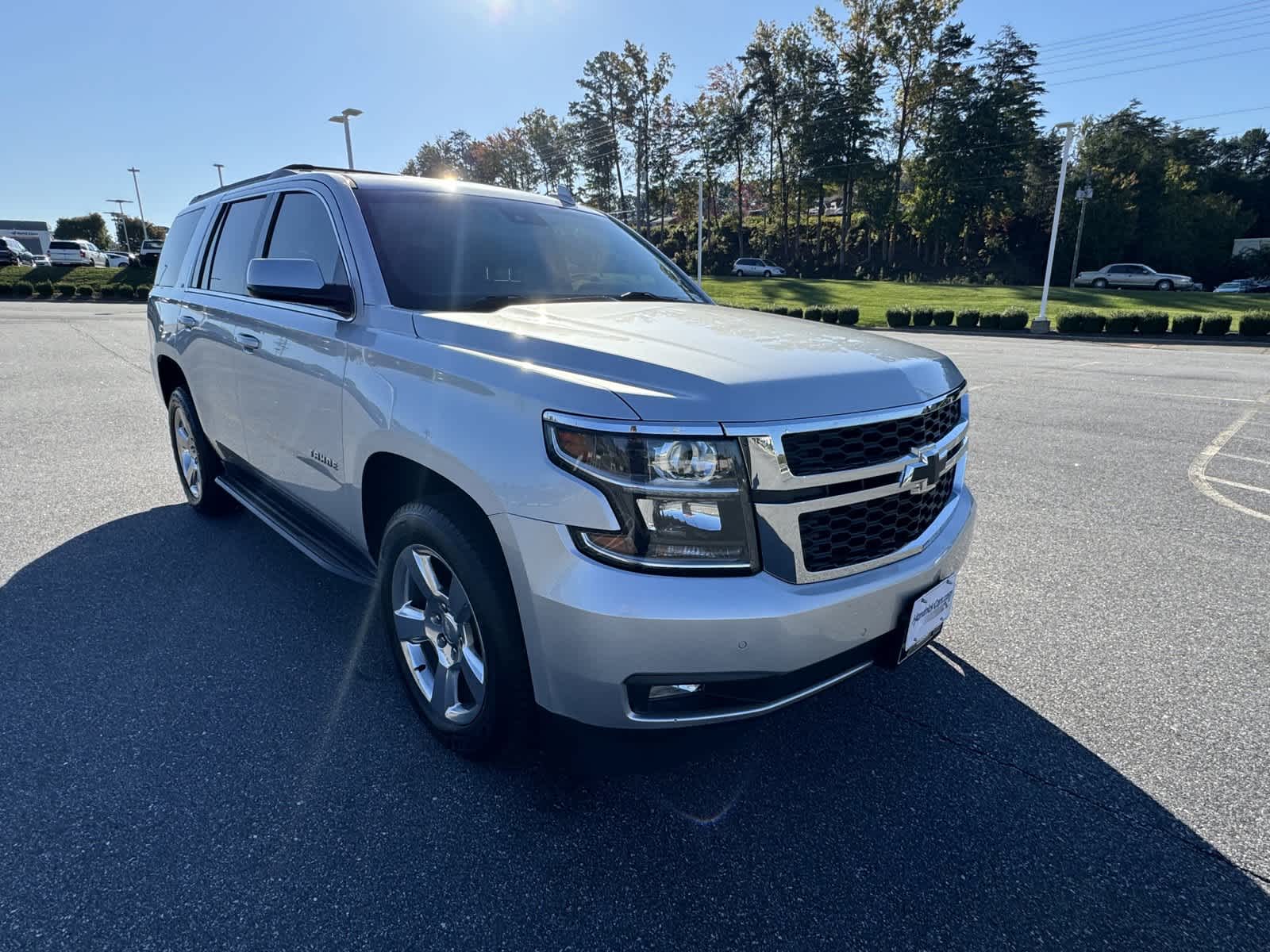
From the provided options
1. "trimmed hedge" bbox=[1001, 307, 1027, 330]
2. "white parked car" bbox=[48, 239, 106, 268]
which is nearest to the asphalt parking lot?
"trimmed hedge" bbox=[1001, 307, 1027, 330]

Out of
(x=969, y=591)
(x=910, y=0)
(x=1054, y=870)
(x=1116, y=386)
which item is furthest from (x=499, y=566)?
(x=910, y=0)

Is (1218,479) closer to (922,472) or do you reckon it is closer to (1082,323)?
(922,472)

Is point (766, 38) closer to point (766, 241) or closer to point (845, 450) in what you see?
point (766, 241)

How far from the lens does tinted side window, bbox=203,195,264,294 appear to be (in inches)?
149

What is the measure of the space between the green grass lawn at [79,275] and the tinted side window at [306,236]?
3740cm

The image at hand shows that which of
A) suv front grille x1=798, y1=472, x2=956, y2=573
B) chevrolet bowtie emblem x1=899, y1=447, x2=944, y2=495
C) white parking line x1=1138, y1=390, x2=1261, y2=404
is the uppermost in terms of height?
chevrolet bowtie emblem x1=899, y1=447, x2=944, y2=495

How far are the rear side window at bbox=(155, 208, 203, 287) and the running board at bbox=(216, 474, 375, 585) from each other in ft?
6.55

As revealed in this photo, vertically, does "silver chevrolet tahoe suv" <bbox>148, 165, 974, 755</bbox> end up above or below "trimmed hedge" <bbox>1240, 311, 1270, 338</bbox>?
above

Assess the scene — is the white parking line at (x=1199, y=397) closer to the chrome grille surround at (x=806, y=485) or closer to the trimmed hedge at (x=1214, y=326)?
the chrome grille surround at (x=806, y=485)

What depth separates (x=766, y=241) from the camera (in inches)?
2415

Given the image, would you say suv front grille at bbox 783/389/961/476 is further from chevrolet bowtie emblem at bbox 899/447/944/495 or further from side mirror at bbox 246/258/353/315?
side mirror at bbox 246/258/353/315

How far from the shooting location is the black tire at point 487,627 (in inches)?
81.5

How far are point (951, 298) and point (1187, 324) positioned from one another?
15811 mm

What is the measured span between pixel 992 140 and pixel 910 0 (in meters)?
10.3
